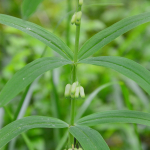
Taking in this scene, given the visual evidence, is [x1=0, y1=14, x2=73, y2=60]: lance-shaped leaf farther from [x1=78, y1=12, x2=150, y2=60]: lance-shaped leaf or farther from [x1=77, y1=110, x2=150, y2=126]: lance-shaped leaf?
[x1=77, y1=110, x2=150, y2=126]: lance-shaped leaf

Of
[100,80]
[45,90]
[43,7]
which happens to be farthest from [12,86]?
[43,7]

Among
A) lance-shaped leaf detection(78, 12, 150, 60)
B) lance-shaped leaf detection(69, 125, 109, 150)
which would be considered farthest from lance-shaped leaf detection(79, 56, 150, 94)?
lance-shaped leaf detection(69, 125, 109, 150)

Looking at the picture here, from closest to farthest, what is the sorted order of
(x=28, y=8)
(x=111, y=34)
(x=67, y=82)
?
(x=28, y=8), (x=111, y=34), (x=67, y=82)

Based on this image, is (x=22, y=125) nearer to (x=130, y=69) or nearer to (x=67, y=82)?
(x=130, y=69)

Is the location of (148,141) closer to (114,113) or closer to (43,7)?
(114,113)

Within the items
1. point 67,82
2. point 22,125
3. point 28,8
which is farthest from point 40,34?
point 67,82

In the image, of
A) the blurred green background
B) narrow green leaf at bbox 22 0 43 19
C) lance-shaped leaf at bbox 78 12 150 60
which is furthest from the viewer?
the blurred green background
